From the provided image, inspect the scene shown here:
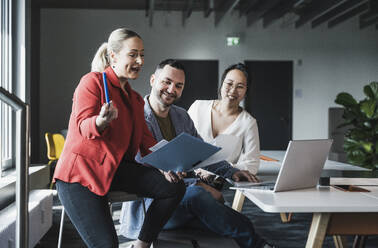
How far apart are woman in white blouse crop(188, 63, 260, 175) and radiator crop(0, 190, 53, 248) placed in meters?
1.18

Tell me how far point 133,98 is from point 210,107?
106 cm

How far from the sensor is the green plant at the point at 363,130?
261 inches

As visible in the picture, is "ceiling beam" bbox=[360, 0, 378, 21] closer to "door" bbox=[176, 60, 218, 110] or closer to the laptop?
"door" bbox=[176, 60, 218, 110]

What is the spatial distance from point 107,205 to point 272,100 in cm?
872

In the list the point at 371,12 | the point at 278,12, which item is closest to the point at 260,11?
the point at 278,12

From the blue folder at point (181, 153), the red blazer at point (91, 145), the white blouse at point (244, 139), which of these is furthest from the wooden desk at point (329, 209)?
the white blouse at point (244, 139)

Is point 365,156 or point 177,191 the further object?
point 365,156

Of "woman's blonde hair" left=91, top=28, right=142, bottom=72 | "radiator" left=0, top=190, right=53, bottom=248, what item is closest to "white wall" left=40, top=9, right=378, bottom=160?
"radiator" left=0, top=190, right=53, bottom=248

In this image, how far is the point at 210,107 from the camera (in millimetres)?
2988

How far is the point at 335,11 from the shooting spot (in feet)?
29.3

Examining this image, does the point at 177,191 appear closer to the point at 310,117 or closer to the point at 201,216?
the point at 201,216

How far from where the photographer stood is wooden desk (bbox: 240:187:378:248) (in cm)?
145

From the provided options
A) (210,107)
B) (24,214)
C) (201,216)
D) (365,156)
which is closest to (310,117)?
(365,156)

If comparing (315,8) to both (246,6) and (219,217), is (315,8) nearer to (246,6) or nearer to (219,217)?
(246,6)
